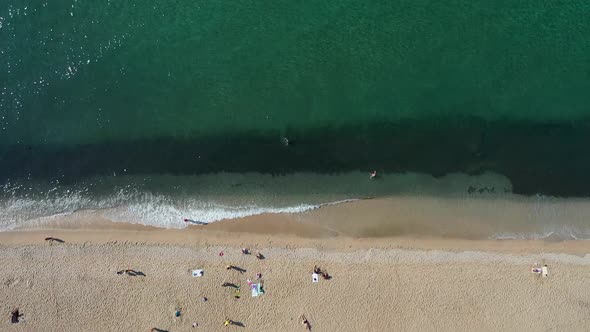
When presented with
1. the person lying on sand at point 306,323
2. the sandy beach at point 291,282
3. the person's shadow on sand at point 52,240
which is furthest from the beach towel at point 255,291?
the person's shadow on sand at point 52,240

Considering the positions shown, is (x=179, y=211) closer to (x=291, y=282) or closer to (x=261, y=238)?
(x=261, y=238)

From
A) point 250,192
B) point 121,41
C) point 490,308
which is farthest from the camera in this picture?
point 121,41

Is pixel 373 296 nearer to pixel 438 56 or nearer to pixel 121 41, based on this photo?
pixel 438 56

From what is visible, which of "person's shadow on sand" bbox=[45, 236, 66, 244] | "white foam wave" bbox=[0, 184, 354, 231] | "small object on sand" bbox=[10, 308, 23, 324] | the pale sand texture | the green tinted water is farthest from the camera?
the green tinted water

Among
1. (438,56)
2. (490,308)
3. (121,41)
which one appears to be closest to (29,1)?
(121,41)

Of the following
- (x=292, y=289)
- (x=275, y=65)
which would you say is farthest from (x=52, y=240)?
(x=275, y=65)

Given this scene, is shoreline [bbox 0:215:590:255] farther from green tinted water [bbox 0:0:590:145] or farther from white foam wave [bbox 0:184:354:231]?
green tinted water [bbox 0:0:590:145]

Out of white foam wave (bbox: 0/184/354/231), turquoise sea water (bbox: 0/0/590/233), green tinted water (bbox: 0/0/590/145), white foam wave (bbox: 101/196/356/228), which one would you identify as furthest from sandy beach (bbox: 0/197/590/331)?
green tinted water (bbox: 0/0/590/145)

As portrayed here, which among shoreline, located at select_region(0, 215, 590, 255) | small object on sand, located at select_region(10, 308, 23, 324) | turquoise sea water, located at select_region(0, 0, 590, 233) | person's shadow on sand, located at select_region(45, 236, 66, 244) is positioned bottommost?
small object on sand, located at select_region(10, 308, 23, 324)
